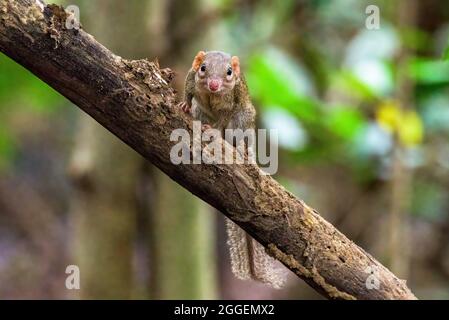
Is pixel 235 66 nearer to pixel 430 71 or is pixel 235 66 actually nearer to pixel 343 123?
pixel 343 123

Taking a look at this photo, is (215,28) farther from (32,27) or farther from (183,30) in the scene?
(32,27)

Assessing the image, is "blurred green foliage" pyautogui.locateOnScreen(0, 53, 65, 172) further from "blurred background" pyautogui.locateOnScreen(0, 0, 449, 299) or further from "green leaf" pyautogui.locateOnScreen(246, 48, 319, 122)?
"green leaf" pyautogui.locateOnScreen(246, 48, 319, 122)

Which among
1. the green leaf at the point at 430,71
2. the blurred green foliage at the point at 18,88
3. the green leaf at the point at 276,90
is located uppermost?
the blurred green foliage at the point at 18,88

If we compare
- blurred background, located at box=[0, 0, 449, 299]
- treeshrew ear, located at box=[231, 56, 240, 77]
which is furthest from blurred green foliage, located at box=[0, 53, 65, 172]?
treeshrew ear, located at box=[231, 56, 240, 77]

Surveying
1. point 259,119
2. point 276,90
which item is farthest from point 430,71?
point 259,119

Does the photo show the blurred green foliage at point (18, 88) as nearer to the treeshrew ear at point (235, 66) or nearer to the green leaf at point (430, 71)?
the treeshrew ear at point (235, 66)

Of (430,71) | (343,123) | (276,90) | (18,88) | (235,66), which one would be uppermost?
(18,88)

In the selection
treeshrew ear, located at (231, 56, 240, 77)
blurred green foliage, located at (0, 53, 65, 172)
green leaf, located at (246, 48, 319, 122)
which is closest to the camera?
treeshrew ear, located at (231, 56, 240, 77)

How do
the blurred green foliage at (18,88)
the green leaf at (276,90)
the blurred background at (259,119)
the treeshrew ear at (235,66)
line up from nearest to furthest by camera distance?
the treeshrew ear at (235,66), the green leaf at (276,90), the blurred background at (259,119), the blurred green foliage at (18,88)

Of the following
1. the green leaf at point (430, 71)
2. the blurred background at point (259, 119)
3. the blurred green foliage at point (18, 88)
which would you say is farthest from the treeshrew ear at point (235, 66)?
the blurred green foliage at point (18, 88)

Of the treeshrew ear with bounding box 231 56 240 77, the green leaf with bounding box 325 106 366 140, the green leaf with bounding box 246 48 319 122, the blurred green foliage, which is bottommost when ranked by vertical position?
the treeshrew ear with bounding box 231 56 240 77

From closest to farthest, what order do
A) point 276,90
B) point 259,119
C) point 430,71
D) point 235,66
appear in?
point 235,66
point 276,90
point 430,71
point 259,119
